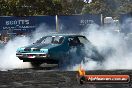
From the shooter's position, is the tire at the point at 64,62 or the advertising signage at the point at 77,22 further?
the advertising signage at the point at 77,22

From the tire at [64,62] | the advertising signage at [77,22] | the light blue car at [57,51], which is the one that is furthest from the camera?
the advertising signage at [77,22]

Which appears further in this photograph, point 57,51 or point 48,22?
point 48,22

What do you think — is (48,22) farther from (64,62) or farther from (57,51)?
(57,51)

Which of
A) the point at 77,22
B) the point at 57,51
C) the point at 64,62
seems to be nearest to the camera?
the point at 57,51

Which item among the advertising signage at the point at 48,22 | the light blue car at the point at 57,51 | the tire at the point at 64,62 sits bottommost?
the advertising signage at the point at 48,22

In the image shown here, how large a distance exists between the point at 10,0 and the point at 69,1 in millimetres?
41412

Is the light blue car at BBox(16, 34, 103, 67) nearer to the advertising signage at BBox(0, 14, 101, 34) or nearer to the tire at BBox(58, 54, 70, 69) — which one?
the tire at BBox(58, 54, 70, 69)

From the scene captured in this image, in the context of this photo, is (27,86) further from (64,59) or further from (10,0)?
(10,0)

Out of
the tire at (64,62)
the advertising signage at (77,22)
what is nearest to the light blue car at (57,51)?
the tire at (64,62)

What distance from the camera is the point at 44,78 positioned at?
13086 millimetres

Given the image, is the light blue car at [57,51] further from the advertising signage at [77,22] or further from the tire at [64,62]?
the advertising signage at [77,22]

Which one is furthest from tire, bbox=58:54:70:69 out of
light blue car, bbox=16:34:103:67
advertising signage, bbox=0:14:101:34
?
advertising signage, bbox=0:14:101:34

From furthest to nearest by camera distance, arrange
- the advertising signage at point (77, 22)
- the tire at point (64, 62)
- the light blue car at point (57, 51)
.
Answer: the advertising signage at point (77, 22)
the tire at point (64, 62)
the light blue car at point (57, 51)

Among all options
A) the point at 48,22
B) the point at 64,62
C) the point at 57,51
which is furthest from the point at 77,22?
the point at 57,51
